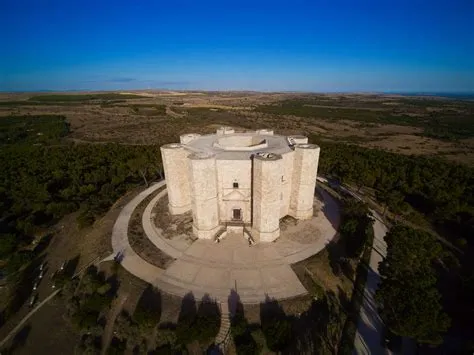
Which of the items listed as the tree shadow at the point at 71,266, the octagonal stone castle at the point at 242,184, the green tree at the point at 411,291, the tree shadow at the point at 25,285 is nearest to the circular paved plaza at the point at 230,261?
the octagonal stone castle at the point at 242,184

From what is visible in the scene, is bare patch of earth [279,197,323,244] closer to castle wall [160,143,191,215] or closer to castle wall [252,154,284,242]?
castle wall [252,154,284,242]

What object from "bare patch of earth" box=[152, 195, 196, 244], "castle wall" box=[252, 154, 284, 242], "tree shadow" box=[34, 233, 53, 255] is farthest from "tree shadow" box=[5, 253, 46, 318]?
"castle wall" box=[252, 154, 284, 242]

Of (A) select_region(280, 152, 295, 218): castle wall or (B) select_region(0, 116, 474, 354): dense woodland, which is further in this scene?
(A) select_region(280, 152, 295, 218): castle wall

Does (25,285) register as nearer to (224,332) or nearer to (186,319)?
(186,319)

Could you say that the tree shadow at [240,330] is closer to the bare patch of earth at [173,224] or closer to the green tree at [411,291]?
the green tree at [411,291]

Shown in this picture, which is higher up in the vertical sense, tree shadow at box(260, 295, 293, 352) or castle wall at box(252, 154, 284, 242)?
castle wall at box(252, 154, 284, 242)

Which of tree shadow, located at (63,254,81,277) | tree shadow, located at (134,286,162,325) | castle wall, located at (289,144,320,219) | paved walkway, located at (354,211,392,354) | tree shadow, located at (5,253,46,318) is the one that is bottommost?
tree shadow, located at (5,253,46,318)
